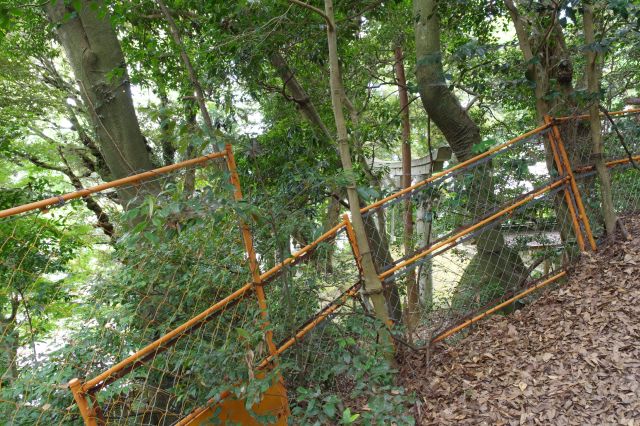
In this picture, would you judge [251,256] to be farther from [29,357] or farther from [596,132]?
[596,132]

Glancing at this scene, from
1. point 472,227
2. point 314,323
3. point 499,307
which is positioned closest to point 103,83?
point 314,323

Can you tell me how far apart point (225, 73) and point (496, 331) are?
3412 millimetres

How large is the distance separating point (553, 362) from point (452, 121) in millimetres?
3169

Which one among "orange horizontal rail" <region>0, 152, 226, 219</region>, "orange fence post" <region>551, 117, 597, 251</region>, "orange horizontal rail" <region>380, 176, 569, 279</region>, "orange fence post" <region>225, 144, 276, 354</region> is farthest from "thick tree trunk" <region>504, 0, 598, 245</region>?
"orange horizontal rail" <region>0, 152, 226, 219</region>

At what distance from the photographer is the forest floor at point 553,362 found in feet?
8.37

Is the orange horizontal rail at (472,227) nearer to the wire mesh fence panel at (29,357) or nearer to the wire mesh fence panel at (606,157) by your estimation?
the wire mesh fence panel at (606,157)

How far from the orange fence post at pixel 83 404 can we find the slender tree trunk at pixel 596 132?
415 centimetres

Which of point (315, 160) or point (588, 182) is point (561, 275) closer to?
point (588, 182)

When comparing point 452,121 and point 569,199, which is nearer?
point 569,199

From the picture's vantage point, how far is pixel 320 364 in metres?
2.83

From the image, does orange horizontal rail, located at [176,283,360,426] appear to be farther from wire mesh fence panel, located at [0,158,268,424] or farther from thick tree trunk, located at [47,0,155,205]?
thick tree trunk, located at [47,0,155,205]

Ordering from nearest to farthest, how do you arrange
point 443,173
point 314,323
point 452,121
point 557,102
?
point 314,323, point 443,173, point 557,102, point 452,121

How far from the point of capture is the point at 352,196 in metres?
2.98

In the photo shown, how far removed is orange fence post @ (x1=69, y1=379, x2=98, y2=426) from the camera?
1790mm
